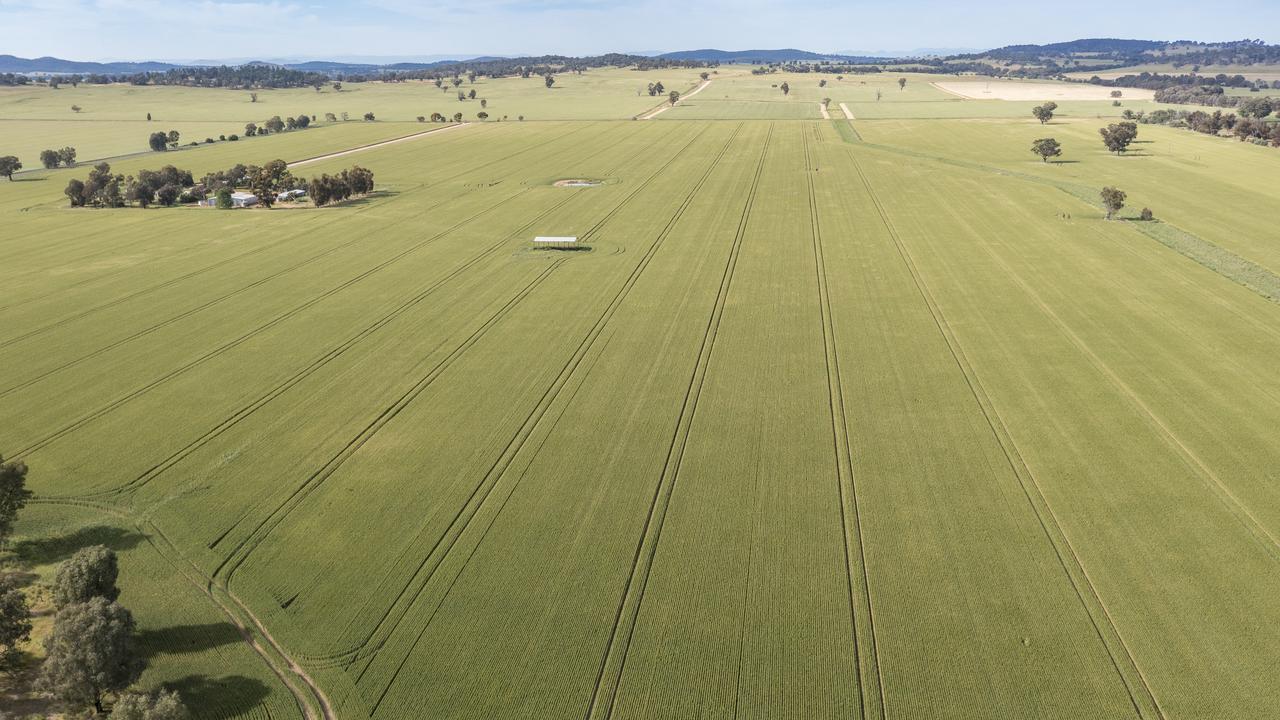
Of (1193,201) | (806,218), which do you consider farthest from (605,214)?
(1193,201)

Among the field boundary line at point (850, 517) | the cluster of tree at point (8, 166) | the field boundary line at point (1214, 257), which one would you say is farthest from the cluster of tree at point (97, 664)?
the cluster of tree at point (8, 166)

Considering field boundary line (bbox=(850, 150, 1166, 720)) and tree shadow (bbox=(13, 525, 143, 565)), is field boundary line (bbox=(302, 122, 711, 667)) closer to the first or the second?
tree shadow (bbox=(13, 525, 143, 565))

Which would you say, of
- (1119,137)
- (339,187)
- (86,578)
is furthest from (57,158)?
(1119,137)

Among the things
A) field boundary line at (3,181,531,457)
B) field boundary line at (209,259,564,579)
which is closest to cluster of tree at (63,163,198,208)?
field boundary line at (3,181,531,457)

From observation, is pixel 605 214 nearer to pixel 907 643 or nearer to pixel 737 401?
pixel 737 401

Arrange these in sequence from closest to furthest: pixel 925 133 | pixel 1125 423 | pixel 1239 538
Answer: pixel 1239 538 → pixel 1125 423 → pixel 925 133

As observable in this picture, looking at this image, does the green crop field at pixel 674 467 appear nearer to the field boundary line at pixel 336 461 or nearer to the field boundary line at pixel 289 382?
the field boundary line at pixel 336 461
